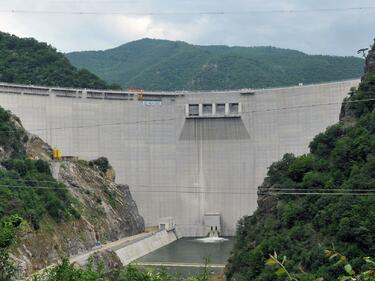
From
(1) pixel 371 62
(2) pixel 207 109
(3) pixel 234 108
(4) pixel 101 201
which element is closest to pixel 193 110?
(2) pixel 207 109

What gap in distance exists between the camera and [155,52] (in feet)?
384

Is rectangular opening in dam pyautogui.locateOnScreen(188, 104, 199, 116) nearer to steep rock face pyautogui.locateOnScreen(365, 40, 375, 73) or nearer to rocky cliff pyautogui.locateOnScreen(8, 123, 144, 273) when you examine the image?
rocky cliff pyautogui.locateOnScreen(8, 123, 144, 273)

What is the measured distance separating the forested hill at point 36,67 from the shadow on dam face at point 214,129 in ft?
35.4

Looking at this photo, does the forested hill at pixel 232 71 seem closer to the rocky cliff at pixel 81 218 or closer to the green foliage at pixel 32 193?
the rocky cliff at pixel 81 218

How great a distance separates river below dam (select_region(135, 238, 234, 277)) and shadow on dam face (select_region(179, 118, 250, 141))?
7.85 metres

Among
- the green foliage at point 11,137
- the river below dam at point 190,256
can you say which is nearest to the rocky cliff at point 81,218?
the green foliage at point 11,137

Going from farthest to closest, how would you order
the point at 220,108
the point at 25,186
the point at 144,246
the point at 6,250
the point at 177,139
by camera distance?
1. the point at 177,139
2. the point at 220,108
3. the point at 144,246
4. the point at 25,186
5. the point at 6,250

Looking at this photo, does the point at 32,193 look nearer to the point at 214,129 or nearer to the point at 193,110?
the point at 193,110

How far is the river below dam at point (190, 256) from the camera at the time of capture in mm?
36969

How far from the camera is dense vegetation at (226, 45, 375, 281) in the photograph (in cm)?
1978

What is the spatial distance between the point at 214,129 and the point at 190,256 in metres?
12.6

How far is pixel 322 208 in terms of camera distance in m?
22.9

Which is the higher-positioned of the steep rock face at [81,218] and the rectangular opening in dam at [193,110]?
the rectangular opening in dam at [193,110]

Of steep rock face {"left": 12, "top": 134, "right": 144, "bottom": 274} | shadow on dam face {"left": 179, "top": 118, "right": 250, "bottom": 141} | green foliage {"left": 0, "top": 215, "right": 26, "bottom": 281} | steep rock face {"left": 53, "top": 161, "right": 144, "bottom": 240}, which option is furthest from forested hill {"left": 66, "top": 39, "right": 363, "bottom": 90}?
green foliage {"left": 0, "top": 215, "right": 26, "bottom": 281}
